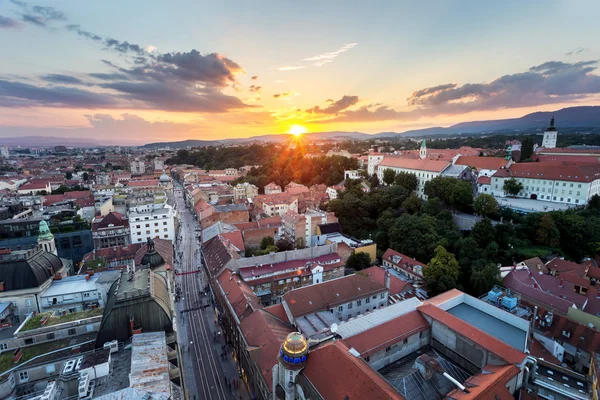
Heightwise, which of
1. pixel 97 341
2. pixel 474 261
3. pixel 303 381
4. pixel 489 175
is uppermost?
pixel 489 175

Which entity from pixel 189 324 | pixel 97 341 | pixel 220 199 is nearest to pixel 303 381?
Answer: pixel 97 341

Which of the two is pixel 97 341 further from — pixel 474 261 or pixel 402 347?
pixel 474 261

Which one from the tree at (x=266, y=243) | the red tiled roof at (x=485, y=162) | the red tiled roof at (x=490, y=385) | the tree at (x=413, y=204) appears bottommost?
the tree at (x=266, y=243)

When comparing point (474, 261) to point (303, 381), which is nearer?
point (303, 381)

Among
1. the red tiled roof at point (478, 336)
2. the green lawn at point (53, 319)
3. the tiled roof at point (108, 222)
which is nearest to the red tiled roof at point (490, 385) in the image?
the red tiled roof at point (478, 336)

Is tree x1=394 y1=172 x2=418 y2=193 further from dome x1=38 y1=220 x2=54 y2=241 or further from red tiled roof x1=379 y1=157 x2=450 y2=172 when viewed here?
dome x1=38 y1=220 x2=54 y2=241

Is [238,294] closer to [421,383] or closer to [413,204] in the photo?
[421,383]

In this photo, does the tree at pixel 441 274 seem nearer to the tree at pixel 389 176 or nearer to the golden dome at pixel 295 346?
the golden dome at pixel 295 346
